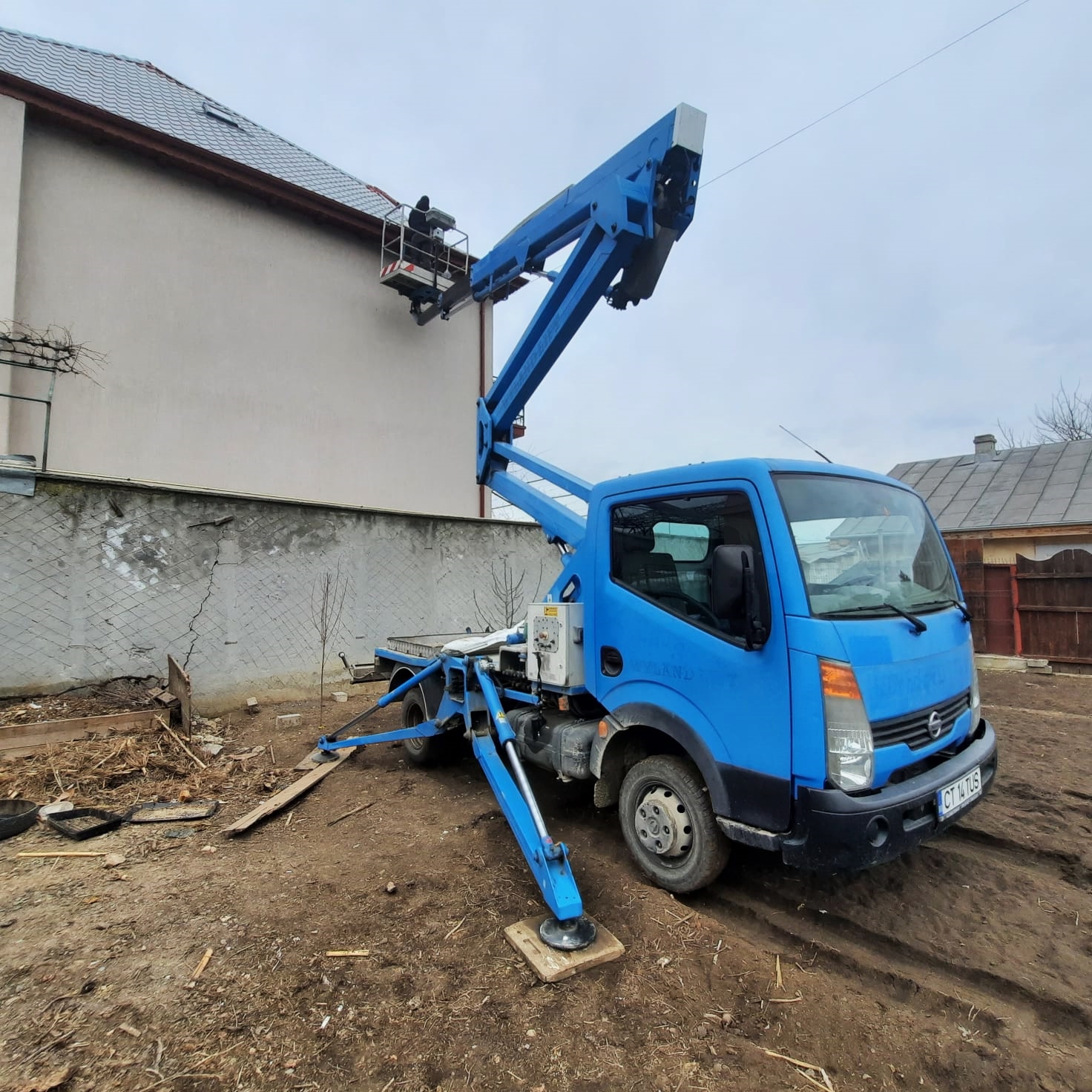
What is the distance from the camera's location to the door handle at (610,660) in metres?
3.69

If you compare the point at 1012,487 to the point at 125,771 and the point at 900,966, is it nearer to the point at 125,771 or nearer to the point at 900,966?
the point at 900,966

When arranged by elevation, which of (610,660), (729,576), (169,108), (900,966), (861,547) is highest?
(169,108)

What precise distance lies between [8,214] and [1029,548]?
1847cm

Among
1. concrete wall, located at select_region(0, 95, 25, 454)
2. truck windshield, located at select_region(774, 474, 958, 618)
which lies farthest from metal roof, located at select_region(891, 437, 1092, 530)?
concrete wall, located at select_region(0, 95, 25, 454)

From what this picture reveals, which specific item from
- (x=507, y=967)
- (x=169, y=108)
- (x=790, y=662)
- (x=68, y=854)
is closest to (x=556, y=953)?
(x=507, y=967)

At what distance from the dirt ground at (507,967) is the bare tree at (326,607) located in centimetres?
408

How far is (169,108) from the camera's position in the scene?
456 inches

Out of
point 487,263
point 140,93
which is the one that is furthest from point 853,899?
point 140,93

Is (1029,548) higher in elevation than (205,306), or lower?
lower

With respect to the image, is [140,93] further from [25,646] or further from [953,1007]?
[953,1007]

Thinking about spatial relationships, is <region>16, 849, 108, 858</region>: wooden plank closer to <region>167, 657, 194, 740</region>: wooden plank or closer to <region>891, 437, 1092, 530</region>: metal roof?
<region>167, 657, 194, 740</region>: wooden plank

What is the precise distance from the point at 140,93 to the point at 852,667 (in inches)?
615

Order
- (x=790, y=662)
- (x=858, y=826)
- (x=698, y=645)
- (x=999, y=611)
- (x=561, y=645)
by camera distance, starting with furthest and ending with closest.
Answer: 1. (x=999, y=611)
2. (x=561, y=645)
3. (x=698, y=645)
4. (x=790, y=662)
5. (x=858, y=826)

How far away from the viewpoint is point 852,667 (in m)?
2.66
